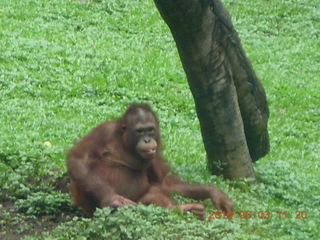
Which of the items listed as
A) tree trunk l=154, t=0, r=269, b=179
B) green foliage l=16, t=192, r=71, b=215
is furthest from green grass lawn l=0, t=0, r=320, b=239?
tree trunk l=154, t=0, r=269, b=179

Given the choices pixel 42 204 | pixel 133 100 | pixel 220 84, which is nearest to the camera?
pixel 42 204

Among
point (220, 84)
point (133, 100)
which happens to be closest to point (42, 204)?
point (220, 84)

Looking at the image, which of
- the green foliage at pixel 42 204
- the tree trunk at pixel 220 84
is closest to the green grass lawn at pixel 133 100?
the green foliage at pixel 42 204

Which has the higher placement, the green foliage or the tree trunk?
the tree trunk

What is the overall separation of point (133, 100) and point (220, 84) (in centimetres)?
326

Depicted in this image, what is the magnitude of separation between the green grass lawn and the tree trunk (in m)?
0.30

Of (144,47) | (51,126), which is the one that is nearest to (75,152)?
(51,126)

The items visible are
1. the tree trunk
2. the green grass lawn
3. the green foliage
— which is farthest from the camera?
the tree trunk

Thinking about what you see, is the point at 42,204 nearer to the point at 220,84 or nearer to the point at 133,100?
the point at 220,84

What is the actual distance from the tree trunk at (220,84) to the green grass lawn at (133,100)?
0.30 m

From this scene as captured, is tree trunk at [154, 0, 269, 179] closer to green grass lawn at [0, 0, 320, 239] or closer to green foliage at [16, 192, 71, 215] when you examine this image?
green grass lawn at [0, 0, 320, 239]

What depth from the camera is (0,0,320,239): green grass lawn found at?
586 cm

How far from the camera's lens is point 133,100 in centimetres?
998

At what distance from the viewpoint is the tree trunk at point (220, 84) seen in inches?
257
